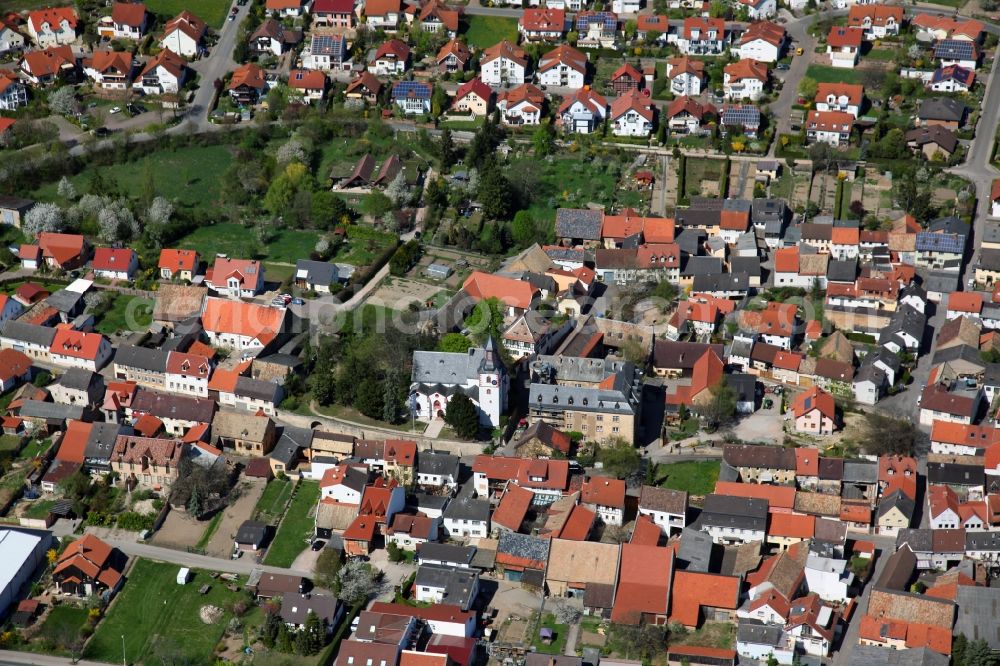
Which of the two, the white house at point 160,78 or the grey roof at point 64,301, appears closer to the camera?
the grey roof at point 64,301

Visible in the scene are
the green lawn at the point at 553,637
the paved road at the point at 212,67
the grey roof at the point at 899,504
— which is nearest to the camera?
the green lawn at the point at 553,637

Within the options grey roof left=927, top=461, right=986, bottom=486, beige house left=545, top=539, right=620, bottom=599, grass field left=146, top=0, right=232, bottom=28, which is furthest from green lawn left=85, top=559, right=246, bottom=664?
grass field left=146, top=0, right=232, bottom=28

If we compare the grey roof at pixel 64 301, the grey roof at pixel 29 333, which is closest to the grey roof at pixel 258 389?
the grey roof at pixel 29 333

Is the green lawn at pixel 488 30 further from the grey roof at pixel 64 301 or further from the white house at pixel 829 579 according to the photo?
the white house at pixel 829 579

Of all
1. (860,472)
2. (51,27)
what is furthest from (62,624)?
(51,27)

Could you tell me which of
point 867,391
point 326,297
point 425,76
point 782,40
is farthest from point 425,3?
point 867,391

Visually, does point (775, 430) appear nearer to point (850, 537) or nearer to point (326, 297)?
point (850, 537)

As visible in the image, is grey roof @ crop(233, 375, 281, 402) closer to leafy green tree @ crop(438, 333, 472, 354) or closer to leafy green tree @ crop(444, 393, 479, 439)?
leafy green tree @ crop(438, 333, 472, 354)
